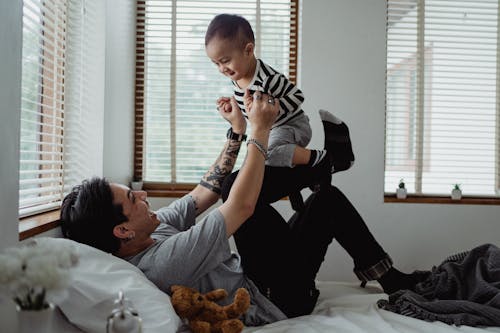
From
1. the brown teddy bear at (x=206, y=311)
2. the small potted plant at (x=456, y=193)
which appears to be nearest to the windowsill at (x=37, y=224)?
the brown teddy bear at (x=206, y=311)

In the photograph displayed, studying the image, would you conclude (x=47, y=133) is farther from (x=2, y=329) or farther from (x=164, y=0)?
(x=164, y=0)

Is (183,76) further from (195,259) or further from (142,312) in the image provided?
(142,312)

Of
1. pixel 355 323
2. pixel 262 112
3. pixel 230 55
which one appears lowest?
pixel 355 323

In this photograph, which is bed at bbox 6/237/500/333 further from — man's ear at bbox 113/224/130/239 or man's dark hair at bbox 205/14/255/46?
man's dark hair at bbox 205/14/255/46

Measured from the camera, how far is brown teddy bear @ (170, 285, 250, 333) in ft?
4.95

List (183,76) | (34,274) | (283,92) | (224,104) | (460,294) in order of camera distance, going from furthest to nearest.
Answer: (183,76) < (224,104) < (283,92) < (460,294) < (34,274)

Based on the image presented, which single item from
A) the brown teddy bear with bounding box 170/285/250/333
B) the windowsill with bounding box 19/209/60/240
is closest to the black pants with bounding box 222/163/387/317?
the brown teddy bear with bounding box 170/285/250/333

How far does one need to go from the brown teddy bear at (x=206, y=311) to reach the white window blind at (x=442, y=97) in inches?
86.0

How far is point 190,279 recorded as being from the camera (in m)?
1.69

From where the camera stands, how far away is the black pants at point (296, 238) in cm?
192

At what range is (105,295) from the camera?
1.29 metres

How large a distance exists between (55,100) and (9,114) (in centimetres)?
108

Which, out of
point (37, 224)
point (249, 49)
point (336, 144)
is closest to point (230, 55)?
point (249, 49)

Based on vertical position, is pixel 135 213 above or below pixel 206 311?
above
